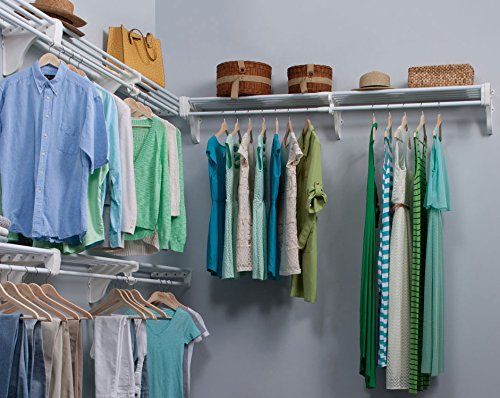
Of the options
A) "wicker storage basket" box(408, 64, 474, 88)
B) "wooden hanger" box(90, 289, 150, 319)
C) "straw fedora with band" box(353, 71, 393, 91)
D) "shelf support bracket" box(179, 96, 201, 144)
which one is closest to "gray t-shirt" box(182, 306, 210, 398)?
"wooden hanger" box(90, 289, 150, 319)

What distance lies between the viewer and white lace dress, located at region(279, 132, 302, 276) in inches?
152

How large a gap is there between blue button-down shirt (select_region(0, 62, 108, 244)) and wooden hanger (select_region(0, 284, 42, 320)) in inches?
9.9

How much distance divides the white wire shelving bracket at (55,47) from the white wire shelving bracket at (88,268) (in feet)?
2.48

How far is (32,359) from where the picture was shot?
8.32 ft

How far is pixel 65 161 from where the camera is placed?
2.99 m

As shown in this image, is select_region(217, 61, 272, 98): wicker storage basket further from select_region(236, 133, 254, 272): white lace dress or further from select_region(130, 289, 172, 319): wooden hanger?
select_region(130, 289, 172, 319): wooden hanger

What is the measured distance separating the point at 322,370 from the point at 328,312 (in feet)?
0.98

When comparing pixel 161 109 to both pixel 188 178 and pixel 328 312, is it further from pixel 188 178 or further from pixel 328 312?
pixel 328 312

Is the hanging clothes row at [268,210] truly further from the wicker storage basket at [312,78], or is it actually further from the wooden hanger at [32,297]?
the wooden hanger at [32,297]

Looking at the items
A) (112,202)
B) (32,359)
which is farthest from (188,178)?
(32,359)

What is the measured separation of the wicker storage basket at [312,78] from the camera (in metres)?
4.09

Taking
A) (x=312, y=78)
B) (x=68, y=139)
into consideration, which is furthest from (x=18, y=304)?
(x=312, y=78)

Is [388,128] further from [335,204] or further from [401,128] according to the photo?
[335,204]

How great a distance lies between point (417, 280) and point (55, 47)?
1.89 meters
